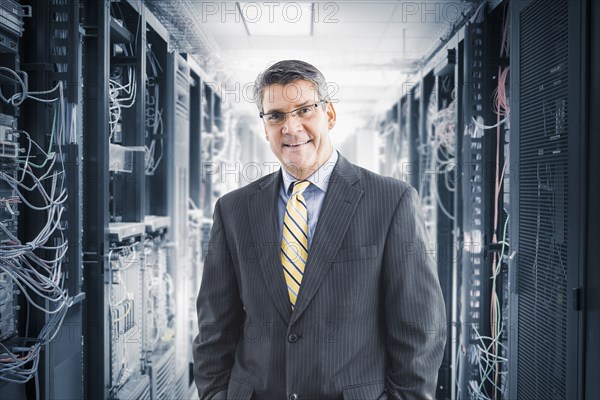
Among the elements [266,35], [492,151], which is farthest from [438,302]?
[266,35]

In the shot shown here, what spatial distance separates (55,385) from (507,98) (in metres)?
2.45

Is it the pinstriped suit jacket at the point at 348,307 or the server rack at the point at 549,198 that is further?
the server rack at the point at 549,198

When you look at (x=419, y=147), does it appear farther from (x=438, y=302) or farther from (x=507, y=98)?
(x=438, y=302)

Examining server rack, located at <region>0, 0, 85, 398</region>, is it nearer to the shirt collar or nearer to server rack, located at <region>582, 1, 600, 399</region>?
the shirt collar

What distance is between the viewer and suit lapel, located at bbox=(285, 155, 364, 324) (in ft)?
3.88

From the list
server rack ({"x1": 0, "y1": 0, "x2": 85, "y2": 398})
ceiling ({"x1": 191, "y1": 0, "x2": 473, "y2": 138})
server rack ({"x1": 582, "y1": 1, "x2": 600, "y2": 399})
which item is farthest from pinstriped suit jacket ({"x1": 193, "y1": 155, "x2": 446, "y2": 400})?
ceiling ({"x1": 191, "y1": 0, "x2": 473, "y2": 138})

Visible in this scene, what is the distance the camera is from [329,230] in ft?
4.00

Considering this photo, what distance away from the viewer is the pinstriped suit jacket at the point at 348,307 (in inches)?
46.3

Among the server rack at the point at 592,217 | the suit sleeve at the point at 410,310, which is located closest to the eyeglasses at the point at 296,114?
the suit sleeve at the point at 410,310

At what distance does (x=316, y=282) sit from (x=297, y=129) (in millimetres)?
393

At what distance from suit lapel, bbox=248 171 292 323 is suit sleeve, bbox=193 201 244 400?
117 millimetres

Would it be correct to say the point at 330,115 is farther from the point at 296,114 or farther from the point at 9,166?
the point at 9,166

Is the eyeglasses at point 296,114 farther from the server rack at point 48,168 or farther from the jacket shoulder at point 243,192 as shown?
the server rack at point 48,168

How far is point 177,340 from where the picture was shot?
3.28 meters
